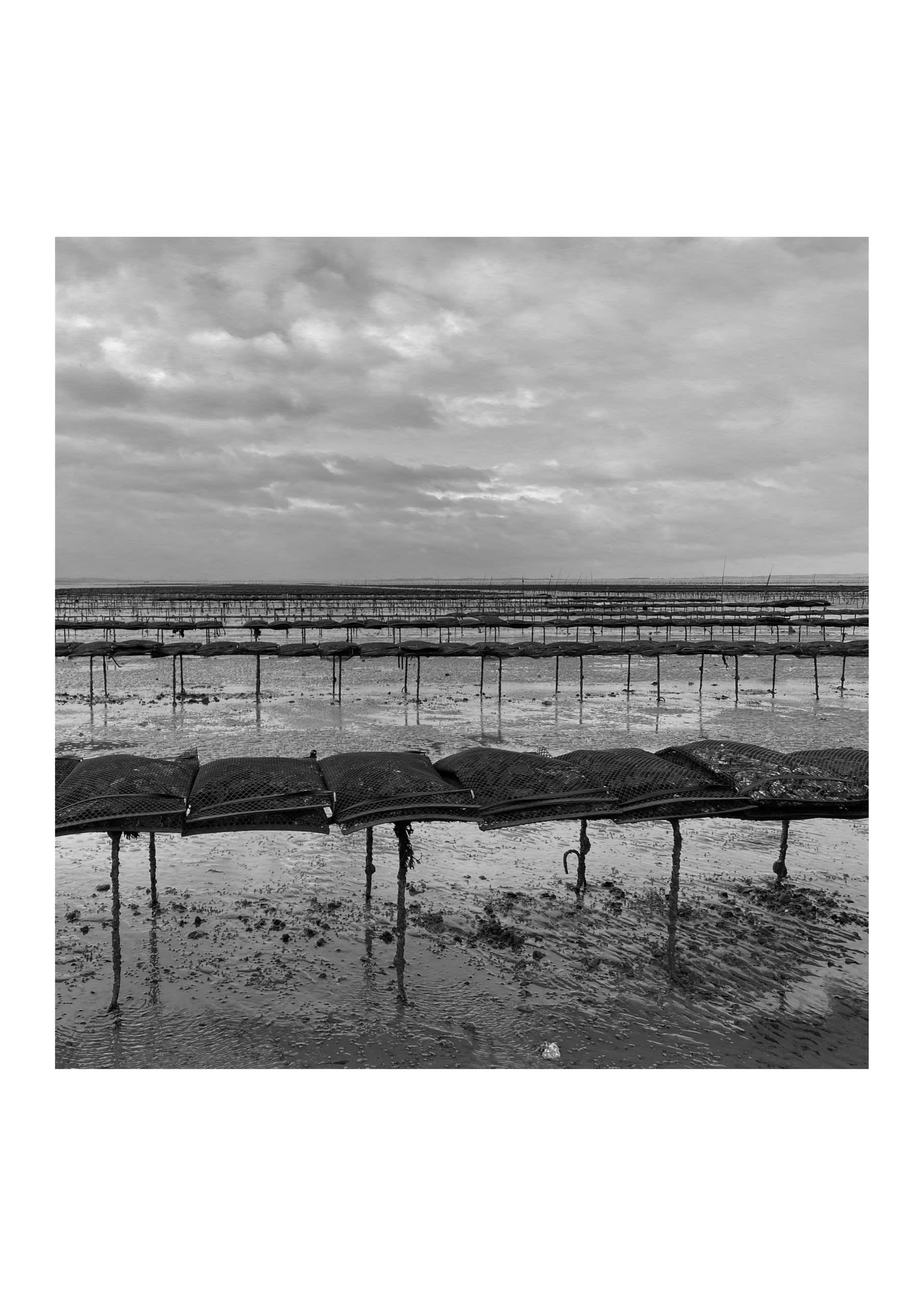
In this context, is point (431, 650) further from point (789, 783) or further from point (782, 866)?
point (789, 783)

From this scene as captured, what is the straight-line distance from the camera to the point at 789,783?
769cm

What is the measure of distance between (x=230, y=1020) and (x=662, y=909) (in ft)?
17.8

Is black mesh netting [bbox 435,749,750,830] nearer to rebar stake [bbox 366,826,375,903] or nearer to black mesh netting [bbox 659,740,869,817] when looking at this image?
black mesh netting [bbox 659,740,869,817]

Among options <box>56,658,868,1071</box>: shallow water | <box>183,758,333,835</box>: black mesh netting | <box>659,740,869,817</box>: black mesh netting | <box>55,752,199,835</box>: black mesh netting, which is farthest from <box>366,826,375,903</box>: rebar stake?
<box>659,740,869,817</box>: black mesh netting

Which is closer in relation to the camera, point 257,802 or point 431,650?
point 257,802

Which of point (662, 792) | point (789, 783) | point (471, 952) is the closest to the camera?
point (662, 792)

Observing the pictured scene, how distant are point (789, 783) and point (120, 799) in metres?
6.88

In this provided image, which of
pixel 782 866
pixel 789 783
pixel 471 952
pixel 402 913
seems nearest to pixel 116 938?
pixel 402 913

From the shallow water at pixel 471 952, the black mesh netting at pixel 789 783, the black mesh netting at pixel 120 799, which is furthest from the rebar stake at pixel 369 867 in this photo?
the black mesh netting at pixel 789 783

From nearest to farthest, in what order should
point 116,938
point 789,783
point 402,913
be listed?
point 116,938
point 402,913
point 789,783

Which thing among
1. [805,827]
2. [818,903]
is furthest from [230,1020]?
[805,827]

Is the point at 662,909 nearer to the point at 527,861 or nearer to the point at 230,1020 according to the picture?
the point at 527,861

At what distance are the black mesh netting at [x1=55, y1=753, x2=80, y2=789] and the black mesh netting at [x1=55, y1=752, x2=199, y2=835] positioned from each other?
0.25 meters

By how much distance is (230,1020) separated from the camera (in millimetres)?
6840
